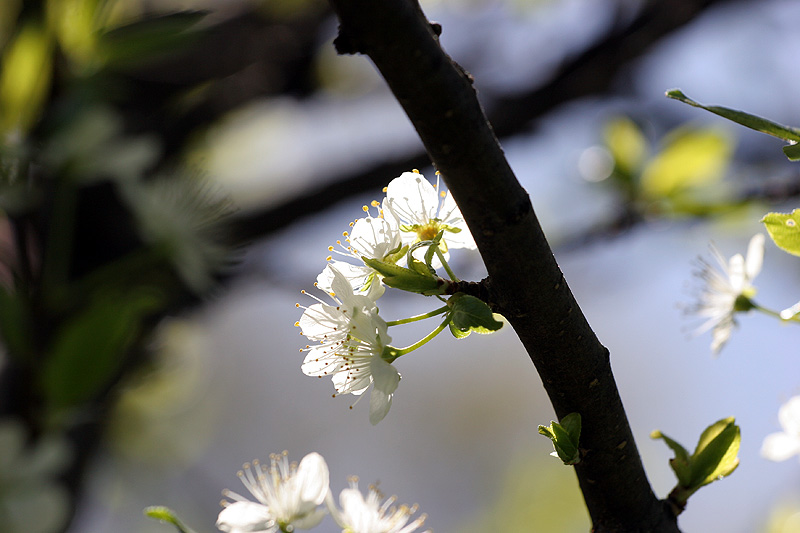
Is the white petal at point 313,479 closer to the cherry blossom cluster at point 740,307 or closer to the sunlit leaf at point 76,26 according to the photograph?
the cherry blossom cluster at point 740,307

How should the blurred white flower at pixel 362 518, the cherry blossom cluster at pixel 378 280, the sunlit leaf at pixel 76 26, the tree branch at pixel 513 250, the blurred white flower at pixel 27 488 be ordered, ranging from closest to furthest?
the tree branch at pixel 513 250, the cherry blossom cluster at pixel 378 280, the blurred white flower at pixel 362 518, the blurred white flower at pixel 27 488, the sunlit leaf at pixel 76 26

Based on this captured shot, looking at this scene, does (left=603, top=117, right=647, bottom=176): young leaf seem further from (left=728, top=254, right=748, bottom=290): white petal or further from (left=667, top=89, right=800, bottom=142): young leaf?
(left=667, top=89, right=800, bottom=142): young leaf

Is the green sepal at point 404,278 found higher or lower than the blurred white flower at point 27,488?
lower

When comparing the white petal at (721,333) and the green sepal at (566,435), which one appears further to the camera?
the white petal at (721,333)

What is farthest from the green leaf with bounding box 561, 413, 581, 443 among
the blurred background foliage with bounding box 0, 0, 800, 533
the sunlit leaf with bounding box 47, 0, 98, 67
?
the sunlit leaf with bounding box 47, 0, 98, 67

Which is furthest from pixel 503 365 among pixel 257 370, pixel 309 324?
pixel 309 324

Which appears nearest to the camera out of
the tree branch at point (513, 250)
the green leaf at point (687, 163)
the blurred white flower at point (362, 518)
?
the tree branch at point (513, 250)

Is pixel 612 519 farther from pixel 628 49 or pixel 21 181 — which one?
pixel 628 49

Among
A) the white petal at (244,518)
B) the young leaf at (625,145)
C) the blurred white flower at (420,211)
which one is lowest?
the white petal at (244,518)

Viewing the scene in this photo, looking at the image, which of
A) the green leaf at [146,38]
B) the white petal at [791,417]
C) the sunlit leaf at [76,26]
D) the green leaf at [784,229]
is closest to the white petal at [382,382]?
the green leaf at [784,229]
